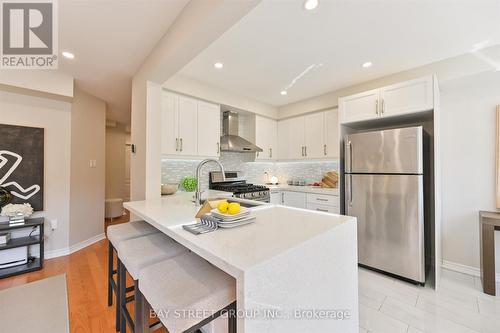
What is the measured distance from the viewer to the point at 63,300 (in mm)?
1936

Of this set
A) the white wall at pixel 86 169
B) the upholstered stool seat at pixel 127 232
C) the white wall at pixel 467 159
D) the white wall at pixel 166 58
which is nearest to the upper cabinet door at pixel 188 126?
the white wall at pixel 166 58

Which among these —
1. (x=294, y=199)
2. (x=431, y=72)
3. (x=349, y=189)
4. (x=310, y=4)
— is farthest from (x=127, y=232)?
(x=431, y=72)

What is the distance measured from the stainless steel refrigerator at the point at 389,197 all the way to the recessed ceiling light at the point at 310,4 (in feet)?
5.13

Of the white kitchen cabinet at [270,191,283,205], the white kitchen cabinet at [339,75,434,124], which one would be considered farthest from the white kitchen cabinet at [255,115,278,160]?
the white kitchen cabinet at [339,75,434,124]

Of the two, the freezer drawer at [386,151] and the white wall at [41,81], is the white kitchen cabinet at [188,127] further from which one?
the freezer drawer at [386,151]

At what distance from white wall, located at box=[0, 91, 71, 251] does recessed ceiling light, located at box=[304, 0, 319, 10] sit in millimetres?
3485

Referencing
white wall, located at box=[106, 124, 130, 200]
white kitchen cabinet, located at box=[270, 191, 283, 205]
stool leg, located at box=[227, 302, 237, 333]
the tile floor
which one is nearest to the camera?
stool leg, located at box=[227, 302, 237, 333]

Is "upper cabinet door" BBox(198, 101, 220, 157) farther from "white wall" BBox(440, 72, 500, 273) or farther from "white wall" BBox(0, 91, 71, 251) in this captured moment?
"white wall" BBox(440, 72, 500, 273)

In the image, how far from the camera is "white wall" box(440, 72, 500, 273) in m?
2.30

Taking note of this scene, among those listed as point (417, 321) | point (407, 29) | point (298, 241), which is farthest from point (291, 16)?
point (417, 321)

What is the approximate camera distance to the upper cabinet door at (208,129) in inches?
122

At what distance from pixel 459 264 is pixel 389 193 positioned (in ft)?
4.14

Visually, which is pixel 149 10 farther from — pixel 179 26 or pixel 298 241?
pixel 298 241

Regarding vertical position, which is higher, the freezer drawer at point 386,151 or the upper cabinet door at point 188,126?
the upper cabinet door at point 188,126
